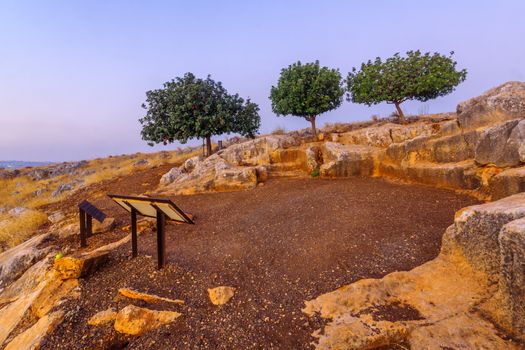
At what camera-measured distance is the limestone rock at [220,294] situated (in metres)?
4.25

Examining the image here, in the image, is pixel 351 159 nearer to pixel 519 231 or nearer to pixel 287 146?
pixel 287 146

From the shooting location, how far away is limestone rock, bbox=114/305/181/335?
3.81 m

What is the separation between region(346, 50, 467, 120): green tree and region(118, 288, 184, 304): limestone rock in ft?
54.9

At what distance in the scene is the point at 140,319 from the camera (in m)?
3.89

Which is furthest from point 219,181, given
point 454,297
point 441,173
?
point 454,297

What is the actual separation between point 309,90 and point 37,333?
Result: 1568 centimetres

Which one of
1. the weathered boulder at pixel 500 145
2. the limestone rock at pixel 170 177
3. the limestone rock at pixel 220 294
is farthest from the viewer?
the limestone rock at pixel 170 177

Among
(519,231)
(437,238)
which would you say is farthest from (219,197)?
(519,231)

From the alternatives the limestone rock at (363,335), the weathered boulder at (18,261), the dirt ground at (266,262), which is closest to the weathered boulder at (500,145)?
the dirt ground at (266,262)

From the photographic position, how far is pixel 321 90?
16.4 m

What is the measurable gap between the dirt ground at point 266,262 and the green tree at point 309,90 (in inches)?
344

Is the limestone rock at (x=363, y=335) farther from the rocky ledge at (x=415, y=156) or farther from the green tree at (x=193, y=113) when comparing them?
the green tree at (x=193, y=113)

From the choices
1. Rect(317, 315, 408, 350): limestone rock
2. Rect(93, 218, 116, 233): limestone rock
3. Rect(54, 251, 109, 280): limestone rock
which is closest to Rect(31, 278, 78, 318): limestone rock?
Rect(54, 251, 109, 280): limestone rock

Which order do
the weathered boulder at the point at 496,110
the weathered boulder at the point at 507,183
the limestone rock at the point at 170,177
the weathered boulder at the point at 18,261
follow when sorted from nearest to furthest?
the weathered boulder at the point at 507,183 → the weathered boulder at the point at 18,261 → the weathered boulder at the point at 496,110 → the limestone rock at the point at 170,177
